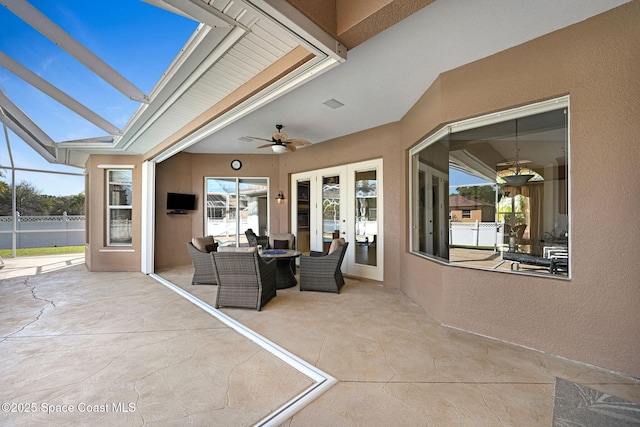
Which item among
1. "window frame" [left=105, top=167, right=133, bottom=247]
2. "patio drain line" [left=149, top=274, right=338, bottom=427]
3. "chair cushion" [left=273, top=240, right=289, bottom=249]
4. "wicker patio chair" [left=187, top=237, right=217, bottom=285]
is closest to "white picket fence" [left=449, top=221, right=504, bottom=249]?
"patio drain line" [left=149, top=274, right=338, bottom=427]

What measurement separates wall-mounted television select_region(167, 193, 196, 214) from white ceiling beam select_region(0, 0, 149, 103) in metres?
3.73

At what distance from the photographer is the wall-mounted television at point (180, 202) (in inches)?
267

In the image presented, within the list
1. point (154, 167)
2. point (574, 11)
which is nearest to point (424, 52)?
point (574, 11)

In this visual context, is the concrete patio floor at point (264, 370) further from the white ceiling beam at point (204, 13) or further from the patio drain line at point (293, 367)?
the white ceiling beam at point (204, 13)

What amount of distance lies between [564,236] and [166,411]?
11.9ft

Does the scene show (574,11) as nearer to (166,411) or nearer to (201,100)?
(201,100)

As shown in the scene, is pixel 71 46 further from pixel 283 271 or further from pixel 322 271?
pixel 322 271

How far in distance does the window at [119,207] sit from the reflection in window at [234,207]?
5.82ft

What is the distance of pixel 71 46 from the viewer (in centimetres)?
291

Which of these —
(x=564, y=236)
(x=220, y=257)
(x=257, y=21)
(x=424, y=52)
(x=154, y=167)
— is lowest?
(x=220, y=257)

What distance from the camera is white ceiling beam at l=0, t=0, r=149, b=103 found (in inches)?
101

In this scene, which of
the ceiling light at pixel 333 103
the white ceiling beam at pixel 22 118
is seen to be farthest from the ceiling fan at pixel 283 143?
the white ceiling beam at pixel 22 118

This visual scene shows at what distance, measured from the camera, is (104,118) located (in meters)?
4.66

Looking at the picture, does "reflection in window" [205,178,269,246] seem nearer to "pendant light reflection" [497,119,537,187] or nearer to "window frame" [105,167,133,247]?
"window frame" [105,167,133,247]
